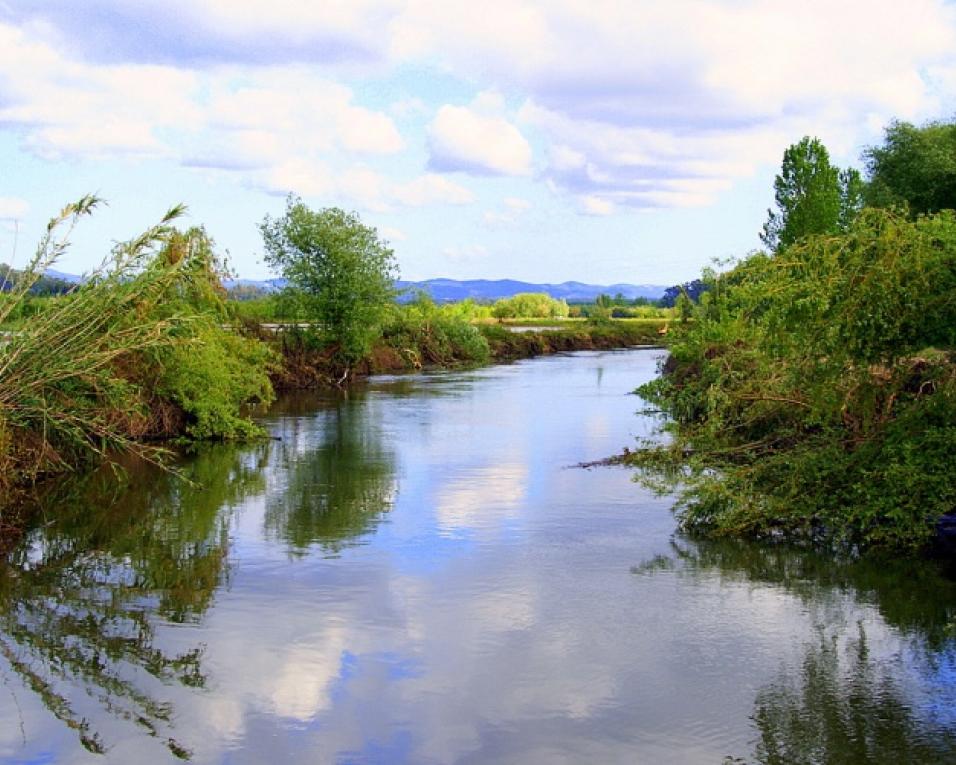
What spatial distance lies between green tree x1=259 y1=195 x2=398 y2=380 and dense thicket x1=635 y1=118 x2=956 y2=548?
21770mm

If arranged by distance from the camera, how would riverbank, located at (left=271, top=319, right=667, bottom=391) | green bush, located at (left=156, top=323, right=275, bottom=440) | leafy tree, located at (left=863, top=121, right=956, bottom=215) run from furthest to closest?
leafy tree, located at (left=863, top=121, right=956, bottom=215) < riverbank, located at (left=271, top=319, right=667, bottom=391) < green bush, located at (left=156, top=323, right=275, bottom=440)

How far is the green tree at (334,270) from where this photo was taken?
35.2 metres

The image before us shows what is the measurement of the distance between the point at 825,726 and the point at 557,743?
1902 millimetres

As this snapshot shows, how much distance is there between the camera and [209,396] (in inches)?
827

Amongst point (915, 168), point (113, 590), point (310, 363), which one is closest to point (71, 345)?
point (113, 590)

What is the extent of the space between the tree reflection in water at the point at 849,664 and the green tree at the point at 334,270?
2408cm

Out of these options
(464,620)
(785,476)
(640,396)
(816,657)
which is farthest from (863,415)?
(640,396)

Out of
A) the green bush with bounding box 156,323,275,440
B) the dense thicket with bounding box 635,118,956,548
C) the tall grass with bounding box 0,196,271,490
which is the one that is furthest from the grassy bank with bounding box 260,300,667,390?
the dense thicket with bounding box 635,118,956,548

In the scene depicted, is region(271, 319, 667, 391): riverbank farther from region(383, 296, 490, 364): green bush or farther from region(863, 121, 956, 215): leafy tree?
region(863, 121, 956, 215): leafy tree

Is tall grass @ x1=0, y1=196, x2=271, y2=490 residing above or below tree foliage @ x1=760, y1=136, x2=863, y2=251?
below

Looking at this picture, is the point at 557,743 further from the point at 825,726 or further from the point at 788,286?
the point at 788,286

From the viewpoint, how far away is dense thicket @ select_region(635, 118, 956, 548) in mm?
11719

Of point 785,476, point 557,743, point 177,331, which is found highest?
point 177,331

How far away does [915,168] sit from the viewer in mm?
43719
